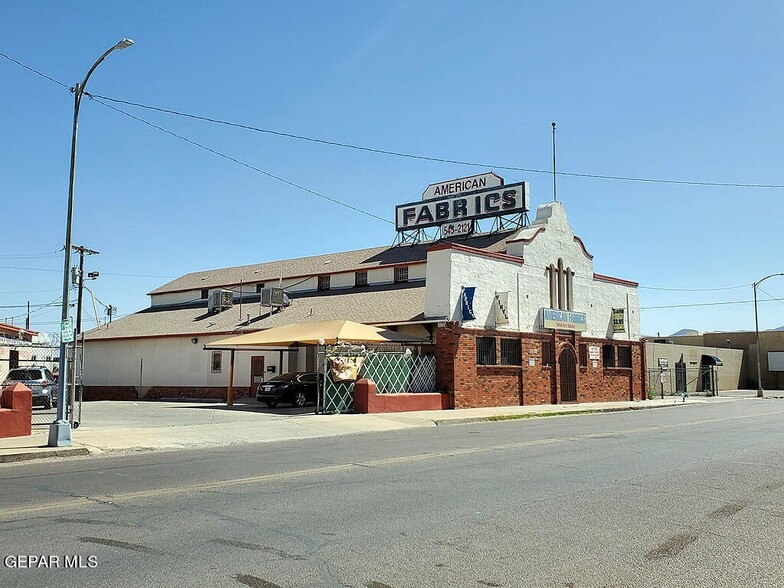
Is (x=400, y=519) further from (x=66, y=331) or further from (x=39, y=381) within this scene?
(x=39, y=381)

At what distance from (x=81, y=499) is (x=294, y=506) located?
Answer: 2.73 m

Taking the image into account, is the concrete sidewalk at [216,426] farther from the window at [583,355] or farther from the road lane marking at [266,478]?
the window at [583,355]

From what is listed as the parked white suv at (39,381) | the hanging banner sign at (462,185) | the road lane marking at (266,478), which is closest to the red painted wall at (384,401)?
the road lane marking at (266,478)

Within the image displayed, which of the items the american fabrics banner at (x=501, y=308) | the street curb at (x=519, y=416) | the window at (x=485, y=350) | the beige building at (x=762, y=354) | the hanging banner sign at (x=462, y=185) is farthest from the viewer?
the beige building at (x=762, y=354)

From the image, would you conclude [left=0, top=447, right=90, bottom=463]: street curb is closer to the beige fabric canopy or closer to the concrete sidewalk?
the concrete sidewalk

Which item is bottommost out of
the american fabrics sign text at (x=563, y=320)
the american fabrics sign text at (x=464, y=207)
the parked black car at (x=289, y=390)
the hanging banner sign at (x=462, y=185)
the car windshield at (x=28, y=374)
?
the parked black car at (x=289, y=390)

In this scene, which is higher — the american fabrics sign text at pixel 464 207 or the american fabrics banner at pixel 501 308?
the american fabrics sign text at pixel 464 207

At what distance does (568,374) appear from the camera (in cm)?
3453

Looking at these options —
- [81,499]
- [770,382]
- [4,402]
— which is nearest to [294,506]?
[81,499]

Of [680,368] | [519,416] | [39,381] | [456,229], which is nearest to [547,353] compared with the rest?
[519,416]

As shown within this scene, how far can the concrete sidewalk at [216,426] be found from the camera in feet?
50.2

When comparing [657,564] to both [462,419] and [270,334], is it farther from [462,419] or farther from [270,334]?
[270,334]

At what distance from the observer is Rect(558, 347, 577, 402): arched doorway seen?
3403 centimetres

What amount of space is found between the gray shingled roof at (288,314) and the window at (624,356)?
1147 centimetres
